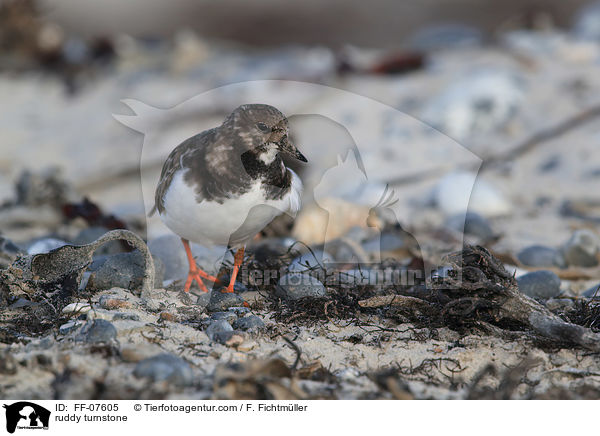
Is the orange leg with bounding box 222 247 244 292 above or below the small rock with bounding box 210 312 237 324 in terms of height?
above

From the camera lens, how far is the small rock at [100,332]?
2646mm

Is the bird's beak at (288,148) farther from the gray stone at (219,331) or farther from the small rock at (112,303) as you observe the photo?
the small rock at (112,303)

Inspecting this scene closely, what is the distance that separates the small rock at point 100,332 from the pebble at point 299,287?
101 cm

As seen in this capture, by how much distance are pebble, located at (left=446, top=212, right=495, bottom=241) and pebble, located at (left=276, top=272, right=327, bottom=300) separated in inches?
87.9

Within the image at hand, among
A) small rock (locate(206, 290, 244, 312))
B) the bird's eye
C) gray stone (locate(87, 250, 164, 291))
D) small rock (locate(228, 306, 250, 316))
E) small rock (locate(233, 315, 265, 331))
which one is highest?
the bird's eye

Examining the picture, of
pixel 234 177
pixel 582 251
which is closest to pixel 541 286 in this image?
pixel 582 251

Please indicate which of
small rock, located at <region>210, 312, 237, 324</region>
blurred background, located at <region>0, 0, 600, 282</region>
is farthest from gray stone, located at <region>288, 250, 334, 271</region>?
blurred background, located at <region>0, 0, 600, 282</region>

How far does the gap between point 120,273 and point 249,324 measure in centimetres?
90

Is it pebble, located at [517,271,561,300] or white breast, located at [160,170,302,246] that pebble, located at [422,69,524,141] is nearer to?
pebble, located at [517,271,561,300]

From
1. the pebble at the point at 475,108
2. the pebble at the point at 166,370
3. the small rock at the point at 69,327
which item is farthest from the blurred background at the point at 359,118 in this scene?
the pebble at the point at 166,370

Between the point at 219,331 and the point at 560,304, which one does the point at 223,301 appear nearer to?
the point at 219,331

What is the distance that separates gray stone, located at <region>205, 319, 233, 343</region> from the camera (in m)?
2.82

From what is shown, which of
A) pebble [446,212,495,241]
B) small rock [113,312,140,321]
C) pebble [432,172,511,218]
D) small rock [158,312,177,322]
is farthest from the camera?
pebble [432,172,511,218]

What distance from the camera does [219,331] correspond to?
287cm
